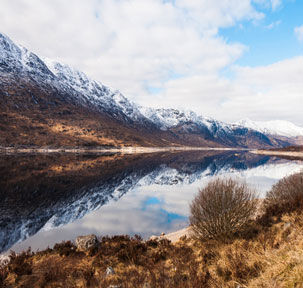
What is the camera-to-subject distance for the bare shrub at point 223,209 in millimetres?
11133

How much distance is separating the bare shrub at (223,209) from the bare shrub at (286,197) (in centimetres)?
389

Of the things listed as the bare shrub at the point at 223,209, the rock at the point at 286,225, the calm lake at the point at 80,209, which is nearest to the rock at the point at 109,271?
the bare shrub at the point at 223,209

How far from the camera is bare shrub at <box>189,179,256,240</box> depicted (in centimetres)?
1113

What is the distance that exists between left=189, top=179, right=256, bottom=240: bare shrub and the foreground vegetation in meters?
0.34

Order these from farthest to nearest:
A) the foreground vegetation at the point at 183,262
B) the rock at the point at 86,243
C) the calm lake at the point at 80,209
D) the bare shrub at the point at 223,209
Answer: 1. the calm lake at the point at 80,209
2. the rock at the point at 86,243
3. the bare shrub at the point at 223,209
4. the foreground vegetation at the point at 183,262

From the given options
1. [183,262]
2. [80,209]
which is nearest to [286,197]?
[183,262]

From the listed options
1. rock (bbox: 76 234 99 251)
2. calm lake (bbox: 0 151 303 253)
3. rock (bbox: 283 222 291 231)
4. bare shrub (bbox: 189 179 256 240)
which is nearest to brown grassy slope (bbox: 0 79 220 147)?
calm lake (bbox: 0 151 303 253)

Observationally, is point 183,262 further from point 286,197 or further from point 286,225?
point 286,197

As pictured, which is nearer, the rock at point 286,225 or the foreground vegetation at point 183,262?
the foreground vegetation at point 183,262

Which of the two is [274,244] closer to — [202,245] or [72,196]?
[202,245]

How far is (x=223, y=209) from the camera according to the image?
1111 centimetres

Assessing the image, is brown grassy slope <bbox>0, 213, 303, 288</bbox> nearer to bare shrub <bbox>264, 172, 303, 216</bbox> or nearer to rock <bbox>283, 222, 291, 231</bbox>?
rock <bbox>283, 222, 291, 231</bbox>

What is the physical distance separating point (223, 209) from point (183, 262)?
3.44m

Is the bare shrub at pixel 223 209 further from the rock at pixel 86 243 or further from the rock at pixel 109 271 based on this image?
the rock at pixel 86 243
